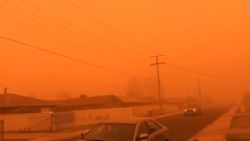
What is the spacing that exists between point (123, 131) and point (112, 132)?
1.15 feet

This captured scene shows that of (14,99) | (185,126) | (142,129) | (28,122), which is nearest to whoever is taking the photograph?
(142,129)

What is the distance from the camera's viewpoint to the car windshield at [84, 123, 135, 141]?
35.7 ft

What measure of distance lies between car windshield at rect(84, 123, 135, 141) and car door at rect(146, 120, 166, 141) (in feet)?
3.07

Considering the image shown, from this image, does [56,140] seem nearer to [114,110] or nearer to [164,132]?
[164,132]

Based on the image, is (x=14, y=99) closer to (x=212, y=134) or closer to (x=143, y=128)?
(x=212, y=134)

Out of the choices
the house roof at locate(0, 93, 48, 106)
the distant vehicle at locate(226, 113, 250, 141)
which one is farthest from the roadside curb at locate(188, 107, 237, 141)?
the house roof at locate(0, 93, 48, 106)

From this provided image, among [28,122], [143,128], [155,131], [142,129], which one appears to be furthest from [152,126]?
[28,122]

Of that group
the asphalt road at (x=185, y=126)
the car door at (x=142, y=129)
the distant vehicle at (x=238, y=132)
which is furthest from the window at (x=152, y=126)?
the distant vehicle at (x=238, y=132)

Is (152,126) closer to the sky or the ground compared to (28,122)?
closer to the ground

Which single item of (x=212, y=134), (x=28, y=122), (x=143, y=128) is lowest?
(x=212, y=134)

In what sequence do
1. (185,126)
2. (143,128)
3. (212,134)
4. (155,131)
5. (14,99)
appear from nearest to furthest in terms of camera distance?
(143,128), (155,131), (212,134), (185,126), (14,99)

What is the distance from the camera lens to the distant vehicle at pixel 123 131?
35.6ft

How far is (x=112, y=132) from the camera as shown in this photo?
37.0ft

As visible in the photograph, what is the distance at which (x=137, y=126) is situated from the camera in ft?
36.9
